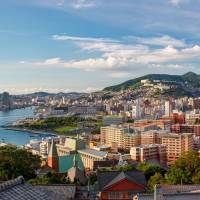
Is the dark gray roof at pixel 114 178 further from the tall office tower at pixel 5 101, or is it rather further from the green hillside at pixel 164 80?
the tall office tower at pixel 5 101

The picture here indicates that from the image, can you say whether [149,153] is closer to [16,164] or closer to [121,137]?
[121,137]

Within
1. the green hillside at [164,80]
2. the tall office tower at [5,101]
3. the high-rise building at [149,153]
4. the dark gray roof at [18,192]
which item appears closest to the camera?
the dark gray roof at [18,192]

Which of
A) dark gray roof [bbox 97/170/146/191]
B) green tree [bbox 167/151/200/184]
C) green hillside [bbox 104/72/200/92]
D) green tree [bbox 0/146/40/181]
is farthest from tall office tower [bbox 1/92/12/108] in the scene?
dark gray roof [bbox 97/170/146/191]

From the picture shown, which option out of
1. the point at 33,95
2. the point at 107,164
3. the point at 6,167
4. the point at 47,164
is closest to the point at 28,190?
the point at 6,167

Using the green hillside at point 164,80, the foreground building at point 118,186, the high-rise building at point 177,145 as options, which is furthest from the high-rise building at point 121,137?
the green hillside at point 164,80

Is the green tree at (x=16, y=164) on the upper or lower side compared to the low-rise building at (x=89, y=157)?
upper
